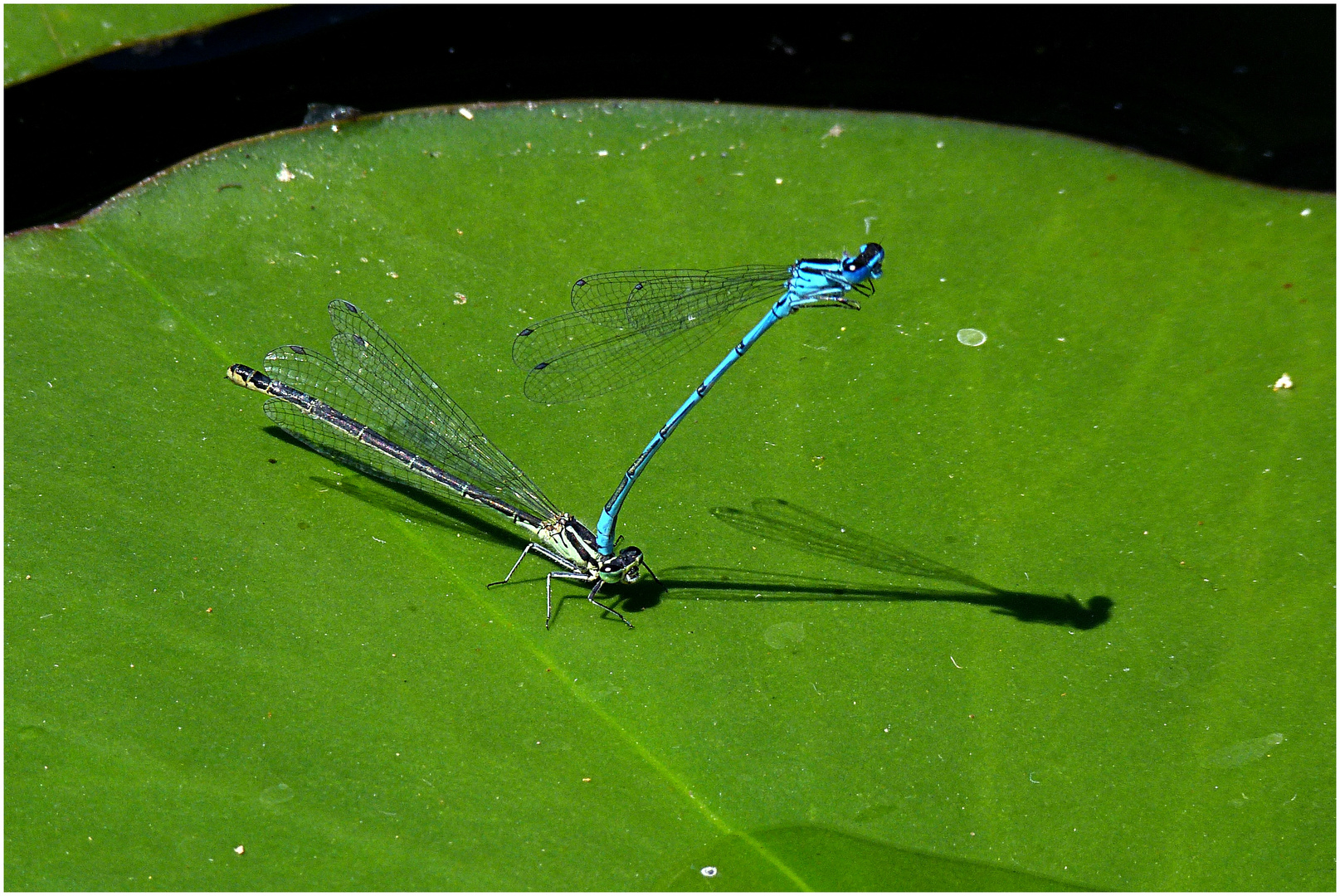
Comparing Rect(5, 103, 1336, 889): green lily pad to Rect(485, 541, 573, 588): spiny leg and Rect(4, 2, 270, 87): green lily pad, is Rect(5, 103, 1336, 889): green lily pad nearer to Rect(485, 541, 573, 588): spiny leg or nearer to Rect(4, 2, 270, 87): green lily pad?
Rect(485, 541, 573, 588): spiny leg

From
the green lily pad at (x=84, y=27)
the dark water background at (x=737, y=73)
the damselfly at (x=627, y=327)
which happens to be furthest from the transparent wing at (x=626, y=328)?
the green lily pad at (x=84, y=27)

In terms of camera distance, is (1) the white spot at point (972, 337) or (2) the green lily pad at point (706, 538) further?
(1) the white spot at point (972, 337)

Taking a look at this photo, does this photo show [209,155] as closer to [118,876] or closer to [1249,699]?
[118,876]

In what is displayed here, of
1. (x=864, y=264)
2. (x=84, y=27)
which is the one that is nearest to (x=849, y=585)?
(x=864, y=264)

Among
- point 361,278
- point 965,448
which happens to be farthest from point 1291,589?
point 361,278

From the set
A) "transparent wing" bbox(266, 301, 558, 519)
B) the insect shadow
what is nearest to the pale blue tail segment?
the insect shadow

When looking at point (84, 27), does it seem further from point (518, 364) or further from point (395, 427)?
point (518, 364)

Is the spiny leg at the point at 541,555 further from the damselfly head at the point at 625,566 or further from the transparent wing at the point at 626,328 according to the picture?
the transparent wing at the point at 626,328
